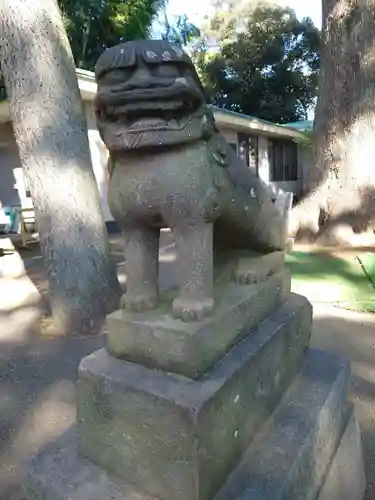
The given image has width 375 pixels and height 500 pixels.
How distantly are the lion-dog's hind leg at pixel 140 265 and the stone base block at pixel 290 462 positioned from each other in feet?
1.58

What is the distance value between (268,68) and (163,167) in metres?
19.6

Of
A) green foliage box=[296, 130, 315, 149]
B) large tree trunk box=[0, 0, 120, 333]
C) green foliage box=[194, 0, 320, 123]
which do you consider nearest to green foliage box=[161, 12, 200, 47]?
green foliage box=[194, 0, 320, 123]

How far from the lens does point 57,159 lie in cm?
312

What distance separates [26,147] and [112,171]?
6.90 ft

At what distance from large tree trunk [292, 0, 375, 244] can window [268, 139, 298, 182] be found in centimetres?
809

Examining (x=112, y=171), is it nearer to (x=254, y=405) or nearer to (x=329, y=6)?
(x=254, y=405)

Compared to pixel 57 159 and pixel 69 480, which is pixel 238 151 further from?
pixel 69 480

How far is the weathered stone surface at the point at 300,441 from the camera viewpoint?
126cm

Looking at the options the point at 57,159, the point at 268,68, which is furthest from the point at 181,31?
the point at 57,159

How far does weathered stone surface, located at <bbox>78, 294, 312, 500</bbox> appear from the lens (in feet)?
3.76

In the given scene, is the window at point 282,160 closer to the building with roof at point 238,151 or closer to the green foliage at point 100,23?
the building with roof at point 238,151

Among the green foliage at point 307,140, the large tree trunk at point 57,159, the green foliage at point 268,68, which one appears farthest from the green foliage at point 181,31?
the large tree trunk at point 57,159

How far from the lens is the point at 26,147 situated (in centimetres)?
314

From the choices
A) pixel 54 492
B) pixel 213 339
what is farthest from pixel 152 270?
pixel 54 492
